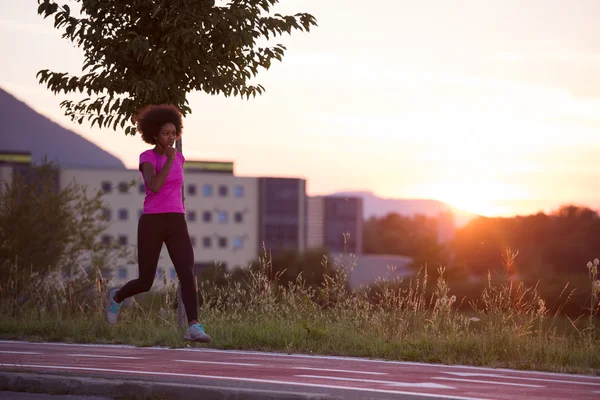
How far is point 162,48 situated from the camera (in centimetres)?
1042

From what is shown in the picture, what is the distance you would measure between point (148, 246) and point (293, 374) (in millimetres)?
1882

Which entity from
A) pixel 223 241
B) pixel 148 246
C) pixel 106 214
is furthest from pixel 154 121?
pixel 223 241

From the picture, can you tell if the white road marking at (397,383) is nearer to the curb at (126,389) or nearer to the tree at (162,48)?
the curb at (126,389)

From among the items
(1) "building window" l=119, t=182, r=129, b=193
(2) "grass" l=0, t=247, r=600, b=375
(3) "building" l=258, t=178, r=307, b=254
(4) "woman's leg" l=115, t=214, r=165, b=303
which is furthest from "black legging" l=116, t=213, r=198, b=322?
(3) "building" l=258, t=178, r=307, b=254

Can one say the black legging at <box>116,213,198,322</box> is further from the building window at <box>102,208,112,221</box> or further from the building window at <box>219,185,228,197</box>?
the building window at <box>219,185,228,197</box>

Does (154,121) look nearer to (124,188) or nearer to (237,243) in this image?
(124,188)

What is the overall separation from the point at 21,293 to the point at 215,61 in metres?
7.11

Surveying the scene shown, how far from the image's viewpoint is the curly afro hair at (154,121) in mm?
8352

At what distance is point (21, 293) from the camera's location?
1589 centimetres

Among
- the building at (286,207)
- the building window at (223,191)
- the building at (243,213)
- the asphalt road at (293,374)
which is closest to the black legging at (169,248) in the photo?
the asphalt road at (293,374)

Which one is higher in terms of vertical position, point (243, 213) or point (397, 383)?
point (243, 213)

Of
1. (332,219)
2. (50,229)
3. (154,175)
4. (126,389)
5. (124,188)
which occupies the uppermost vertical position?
(332,219)

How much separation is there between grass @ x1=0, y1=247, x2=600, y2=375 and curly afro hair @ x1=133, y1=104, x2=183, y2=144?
83.8 inches

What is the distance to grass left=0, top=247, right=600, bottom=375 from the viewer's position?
8672mm
